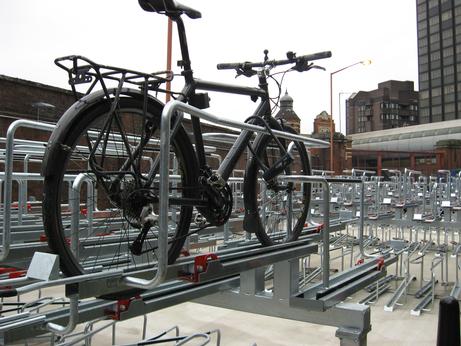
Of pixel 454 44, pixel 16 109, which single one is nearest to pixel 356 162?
pixel 16 109

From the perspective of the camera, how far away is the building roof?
104ft

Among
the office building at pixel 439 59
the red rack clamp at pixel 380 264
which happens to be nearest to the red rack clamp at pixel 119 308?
the red rack clamp at pixel 380 264

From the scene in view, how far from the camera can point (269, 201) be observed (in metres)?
3.45

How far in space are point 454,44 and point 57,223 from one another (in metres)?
63.2

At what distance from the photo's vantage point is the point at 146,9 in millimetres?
2078

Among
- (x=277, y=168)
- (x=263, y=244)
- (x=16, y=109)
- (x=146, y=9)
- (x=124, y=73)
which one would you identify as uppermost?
(x=16, y=109)

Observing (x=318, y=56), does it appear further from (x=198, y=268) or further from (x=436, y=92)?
(x=436, y=92)

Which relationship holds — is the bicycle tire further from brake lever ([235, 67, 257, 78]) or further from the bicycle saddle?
the bicycle saddle

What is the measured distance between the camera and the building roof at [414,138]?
31.8 meters

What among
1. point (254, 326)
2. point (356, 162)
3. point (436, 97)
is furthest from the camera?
point (436, 97)

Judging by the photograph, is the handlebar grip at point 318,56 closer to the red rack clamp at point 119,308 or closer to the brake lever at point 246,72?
the brake lever at point 246,72

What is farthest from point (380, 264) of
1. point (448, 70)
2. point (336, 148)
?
point (448, 70)

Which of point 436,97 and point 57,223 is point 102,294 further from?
point 436,97

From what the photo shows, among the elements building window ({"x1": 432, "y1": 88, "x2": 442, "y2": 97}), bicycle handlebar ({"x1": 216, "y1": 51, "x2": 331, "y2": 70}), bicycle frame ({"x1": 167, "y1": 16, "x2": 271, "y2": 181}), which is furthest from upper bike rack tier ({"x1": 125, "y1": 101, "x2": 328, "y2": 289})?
building window ({"x1": 432, "y1": 88, "x2": 442, "y2": 97})
